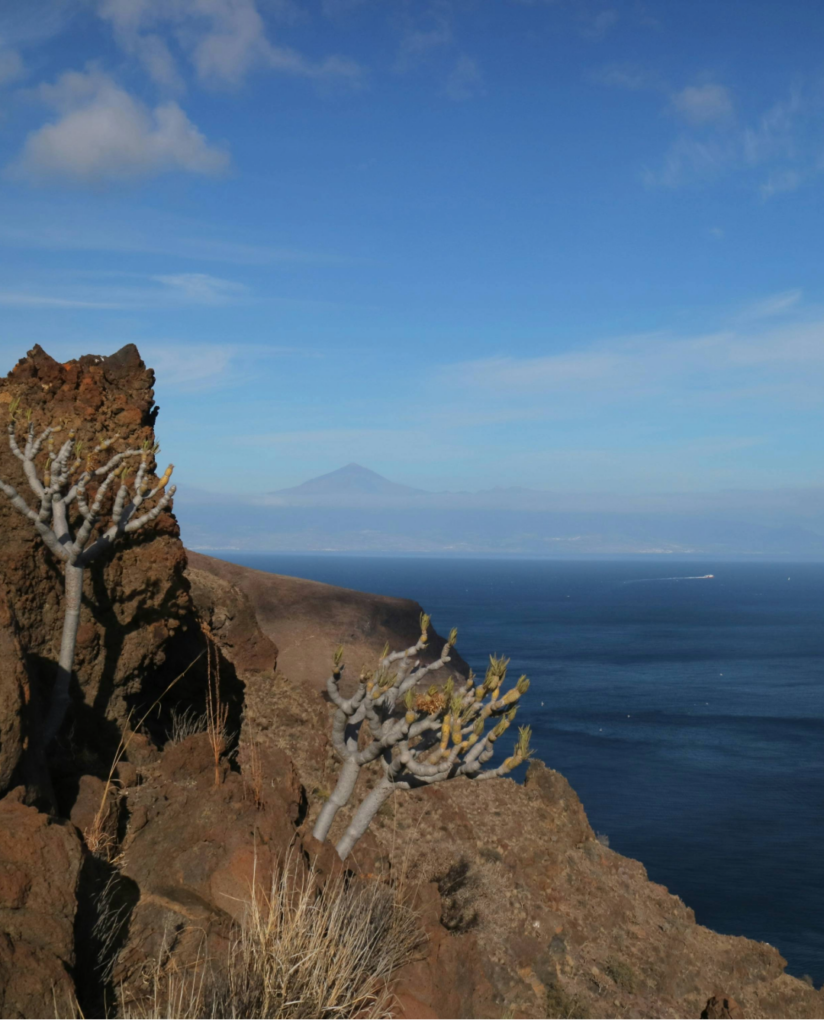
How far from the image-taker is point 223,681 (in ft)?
42.8

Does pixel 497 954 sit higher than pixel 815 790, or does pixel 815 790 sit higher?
pixel 497 954

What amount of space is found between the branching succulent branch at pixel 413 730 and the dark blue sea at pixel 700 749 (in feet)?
67.1

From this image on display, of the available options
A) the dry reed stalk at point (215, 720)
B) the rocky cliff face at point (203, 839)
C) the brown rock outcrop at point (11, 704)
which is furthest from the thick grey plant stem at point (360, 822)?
the brown rock outcrop at point (11, 704)

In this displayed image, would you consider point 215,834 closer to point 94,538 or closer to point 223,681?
point 94,538

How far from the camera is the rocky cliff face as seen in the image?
17.7ft

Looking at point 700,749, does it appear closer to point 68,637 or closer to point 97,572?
point 97,572

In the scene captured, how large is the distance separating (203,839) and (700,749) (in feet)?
159

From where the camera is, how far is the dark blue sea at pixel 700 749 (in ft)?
97.9

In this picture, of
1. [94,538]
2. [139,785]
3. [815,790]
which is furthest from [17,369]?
[815,790]

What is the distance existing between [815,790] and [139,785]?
138 ft

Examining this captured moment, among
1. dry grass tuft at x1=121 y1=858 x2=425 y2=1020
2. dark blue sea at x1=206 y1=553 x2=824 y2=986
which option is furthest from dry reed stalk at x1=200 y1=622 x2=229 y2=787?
dark blue sea at x1=206 y1=553 x2=824 y2=986

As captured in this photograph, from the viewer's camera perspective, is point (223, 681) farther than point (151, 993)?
Yes

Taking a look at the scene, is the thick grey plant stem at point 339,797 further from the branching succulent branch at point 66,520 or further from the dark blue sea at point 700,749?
the dark blue sea at point 700,749

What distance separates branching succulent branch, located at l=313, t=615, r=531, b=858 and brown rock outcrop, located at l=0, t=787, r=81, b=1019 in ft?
11.2
